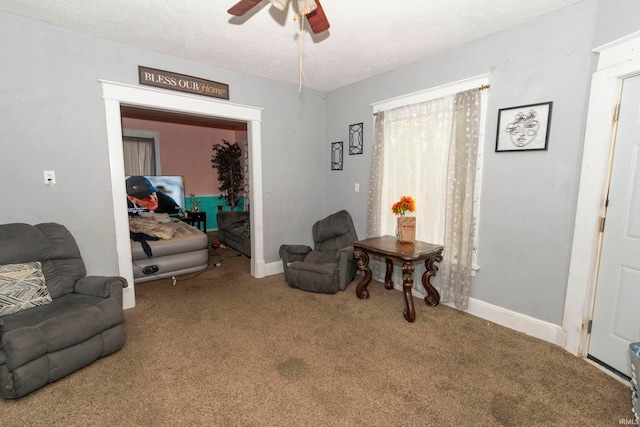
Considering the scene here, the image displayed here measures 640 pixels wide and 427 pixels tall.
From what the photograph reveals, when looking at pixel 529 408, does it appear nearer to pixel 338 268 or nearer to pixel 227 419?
pixel 227 419

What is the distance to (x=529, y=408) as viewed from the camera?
68.0 inches

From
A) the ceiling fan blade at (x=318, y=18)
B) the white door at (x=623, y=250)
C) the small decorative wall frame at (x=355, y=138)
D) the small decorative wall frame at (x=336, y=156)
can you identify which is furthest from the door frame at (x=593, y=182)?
the small decorative wall frame at (x=336, y=156)

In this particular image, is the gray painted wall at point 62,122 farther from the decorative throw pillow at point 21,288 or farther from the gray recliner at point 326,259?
the gray recliner at point 326,259

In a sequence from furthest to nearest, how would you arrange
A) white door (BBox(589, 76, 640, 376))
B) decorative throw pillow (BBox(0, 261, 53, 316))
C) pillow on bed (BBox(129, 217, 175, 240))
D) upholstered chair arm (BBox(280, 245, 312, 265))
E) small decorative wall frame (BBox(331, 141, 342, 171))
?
small decorative wall frame (BBox(331, 141, 342, 171))
pillow on bed (BBox(129, 217, 175, 240))
upholstered chair arm (BBox(280, 245, 312, 265))
decorative throw pillow (BBox(0, 261, 53, 316))
white door (BBox(589, 76, 640, 376))

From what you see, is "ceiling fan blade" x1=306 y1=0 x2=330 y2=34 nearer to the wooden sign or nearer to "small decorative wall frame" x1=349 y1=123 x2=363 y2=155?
the wooden sign

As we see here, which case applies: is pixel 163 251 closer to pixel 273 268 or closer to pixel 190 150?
pixel 273 268

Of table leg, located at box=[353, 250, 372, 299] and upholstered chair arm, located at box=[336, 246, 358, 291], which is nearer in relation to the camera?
table leg, located at box=[353, 250, 372, 299]

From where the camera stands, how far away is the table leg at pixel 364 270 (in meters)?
Answer: 3.26

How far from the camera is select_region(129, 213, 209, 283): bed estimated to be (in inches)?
146

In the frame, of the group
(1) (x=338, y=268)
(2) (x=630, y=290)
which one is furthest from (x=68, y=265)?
(2) (x=630, y=290)

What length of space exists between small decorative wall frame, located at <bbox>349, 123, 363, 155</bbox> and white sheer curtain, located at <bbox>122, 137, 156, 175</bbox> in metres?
4.94

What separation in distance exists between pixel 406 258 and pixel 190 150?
6227 millimetres

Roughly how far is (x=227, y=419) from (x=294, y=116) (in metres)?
3.53

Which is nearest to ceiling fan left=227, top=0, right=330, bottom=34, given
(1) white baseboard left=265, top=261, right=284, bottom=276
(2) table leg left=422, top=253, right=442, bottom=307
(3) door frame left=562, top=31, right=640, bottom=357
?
(3) door frame left=562, top=31, right=640, bottom=357
